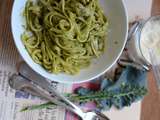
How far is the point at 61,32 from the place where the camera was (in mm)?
737

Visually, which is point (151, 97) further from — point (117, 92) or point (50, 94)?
point (50, 94)

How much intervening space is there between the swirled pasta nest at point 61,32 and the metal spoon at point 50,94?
0.06 m

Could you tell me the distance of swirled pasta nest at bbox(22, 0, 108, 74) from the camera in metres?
0.75

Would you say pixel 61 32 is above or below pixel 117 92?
above

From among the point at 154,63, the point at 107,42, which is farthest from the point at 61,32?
the point at 154,63

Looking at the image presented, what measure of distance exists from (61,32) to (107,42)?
0.42 ft

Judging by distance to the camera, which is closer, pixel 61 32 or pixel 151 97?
pixel 61 32

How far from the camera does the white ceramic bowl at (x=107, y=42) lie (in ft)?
2.40

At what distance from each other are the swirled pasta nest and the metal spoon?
0.21 ft

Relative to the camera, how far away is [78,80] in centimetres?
75

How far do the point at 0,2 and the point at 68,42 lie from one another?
197 mm

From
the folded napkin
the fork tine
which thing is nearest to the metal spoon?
the folded napkin

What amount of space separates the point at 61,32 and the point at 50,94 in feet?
0.52

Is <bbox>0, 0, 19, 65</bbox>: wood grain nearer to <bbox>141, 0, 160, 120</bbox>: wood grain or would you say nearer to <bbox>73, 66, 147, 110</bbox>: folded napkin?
<bbox>73, 66, 147, 110</bbox>: folded napkin
